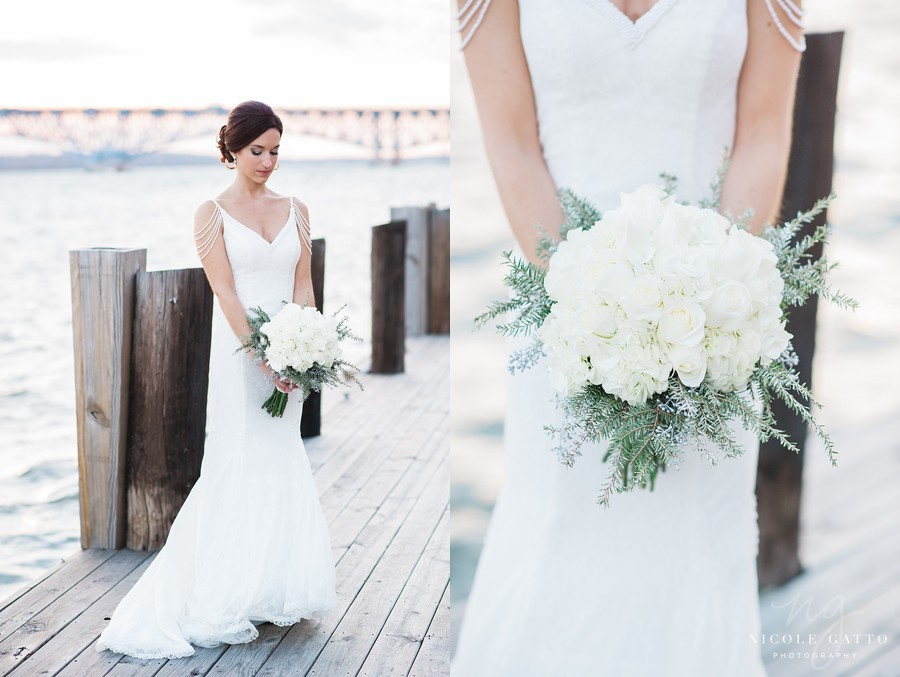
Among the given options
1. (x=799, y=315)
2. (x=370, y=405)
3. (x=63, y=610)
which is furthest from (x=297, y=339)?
(x=370, y=405)

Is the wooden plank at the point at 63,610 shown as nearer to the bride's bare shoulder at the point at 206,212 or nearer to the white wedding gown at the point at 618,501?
the bride's bare shoulder at the point at 206,212

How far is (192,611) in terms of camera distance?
3215 millimetres

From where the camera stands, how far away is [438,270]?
8.79m

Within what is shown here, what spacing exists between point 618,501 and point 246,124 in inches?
79.0

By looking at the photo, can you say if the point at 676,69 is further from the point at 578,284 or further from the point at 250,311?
the point at 250,311

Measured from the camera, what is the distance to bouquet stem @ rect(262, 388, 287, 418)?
332 centimetres

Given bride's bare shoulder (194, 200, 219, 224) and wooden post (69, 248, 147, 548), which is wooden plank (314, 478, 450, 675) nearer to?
wooden post (69, 248, 147, 548)

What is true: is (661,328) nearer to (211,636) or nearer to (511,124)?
(511,124)

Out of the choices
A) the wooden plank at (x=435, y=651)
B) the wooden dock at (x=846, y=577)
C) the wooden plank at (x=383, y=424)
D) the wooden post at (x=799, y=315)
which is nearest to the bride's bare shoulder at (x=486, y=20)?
the wooden post at (x=799, y=315)

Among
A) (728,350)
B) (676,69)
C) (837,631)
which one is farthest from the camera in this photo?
(837,631)

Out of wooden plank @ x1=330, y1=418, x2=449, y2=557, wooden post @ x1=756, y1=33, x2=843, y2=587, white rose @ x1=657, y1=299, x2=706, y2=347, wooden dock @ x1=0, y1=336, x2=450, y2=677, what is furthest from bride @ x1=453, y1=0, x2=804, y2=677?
wooden plank @ x1=330, y1=418, x2=449, y2=557

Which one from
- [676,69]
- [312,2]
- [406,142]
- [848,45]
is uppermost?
[312,2]

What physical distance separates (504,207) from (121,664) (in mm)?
2117

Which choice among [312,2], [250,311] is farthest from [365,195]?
[250,311]
